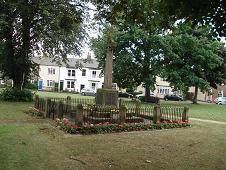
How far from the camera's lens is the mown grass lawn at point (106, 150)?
33.0ft

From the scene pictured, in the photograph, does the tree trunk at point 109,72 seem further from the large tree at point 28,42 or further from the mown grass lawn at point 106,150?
the large tree at point 28,42

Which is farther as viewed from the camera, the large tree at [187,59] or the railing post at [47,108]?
the large tree at [187,59]

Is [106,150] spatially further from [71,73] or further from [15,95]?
[71,73]

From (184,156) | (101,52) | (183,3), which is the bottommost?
(184,156)

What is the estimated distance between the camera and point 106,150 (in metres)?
12.1

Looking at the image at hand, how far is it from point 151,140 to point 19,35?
2382cm

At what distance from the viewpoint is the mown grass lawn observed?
1005cm

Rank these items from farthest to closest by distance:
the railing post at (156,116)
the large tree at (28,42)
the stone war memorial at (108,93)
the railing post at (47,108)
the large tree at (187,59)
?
the large tree at (187,59) < the large tree at (28,42) < the railing post at (47,108) < the stone war memorial at (108,93) < the railing post at (156,116)

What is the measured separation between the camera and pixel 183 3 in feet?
28.8

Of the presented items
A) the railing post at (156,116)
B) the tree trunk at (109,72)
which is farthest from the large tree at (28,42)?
the railing post at (156,116)

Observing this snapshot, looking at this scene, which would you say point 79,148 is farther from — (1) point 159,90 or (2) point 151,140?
(1) point 159,90

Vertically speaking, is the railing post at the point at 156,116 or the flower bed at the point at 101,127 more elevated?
the railing post at the point at 156,116

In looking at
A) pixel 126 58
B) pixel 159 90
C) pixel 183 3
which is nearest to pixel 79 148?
pixel 183 3

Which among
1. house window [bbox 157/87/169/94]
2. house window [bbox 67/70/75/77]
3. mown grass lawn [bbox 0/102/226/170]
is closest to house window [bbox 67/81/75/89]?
house window [bbox 67/70/75/77]
